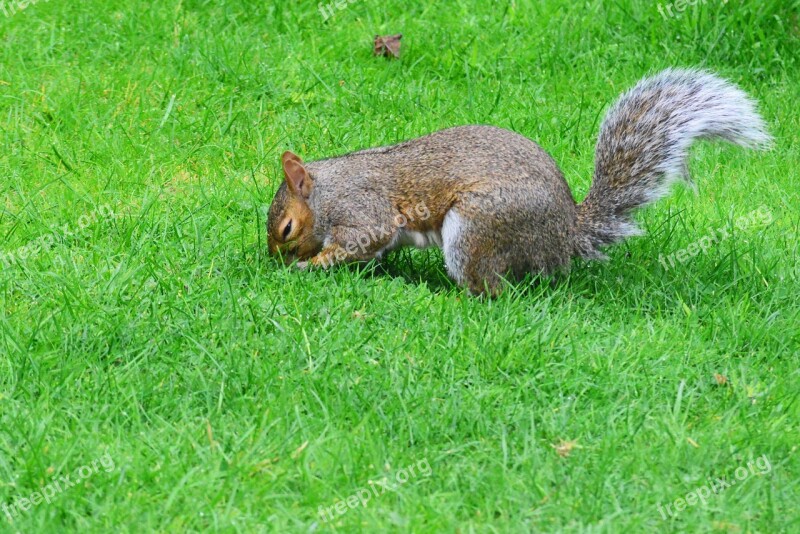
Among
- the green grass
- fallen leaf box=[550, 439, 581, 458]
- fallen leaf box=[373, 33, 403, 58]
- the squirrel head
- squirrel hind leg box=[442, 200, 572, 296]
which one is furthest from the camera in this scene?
fallen leaf box=[373, 33, 403, 58]

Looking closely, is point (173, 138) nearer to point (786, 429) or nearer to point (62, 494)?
point (62, 494)

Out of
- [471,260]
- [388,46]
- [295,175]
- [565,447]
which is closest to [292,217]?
[295,175]

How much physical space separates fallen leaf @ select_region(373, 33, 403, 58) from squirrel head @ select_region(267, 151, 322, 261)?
1822 mm

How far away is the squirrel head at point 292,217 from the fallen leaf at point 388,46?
5.98 ft

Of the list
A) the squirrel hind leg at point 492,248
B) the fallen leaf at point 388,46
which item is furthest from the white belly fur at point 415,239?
the fallen leaf at point 388,46

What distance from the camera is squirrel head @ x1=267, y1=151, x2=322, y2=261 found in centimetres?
405

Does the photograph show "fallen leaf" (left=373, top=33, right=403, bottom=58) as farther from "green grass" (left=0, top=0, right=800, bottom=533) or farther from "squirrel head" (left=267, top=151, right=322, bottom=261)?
"squirrel head" (left=267, top=151, right=322, bottom=261)

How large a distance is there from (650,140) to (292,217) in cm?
132

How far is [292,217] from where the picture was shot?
407cm

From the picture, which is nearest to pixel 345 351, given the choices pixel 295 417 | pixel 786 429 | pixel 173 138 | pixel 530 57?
pixel 295 417

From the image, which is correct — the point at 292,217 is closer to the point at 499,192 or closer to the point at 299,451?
the point at 499,192

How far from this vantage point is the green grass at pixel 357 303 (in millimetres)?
2848

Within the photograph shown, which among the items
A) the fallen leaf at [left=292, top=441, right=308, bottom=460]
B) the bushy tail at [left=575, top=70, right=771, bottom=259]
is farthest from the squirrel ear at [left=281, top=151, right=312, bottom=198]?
the fallen leaf at [left=292, top=441, right=308, bottom=460]

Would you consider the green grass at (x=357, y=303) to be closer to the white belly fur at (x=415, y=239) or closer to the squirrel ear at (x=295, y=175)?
the white belly fur at (x=415, y=239)
